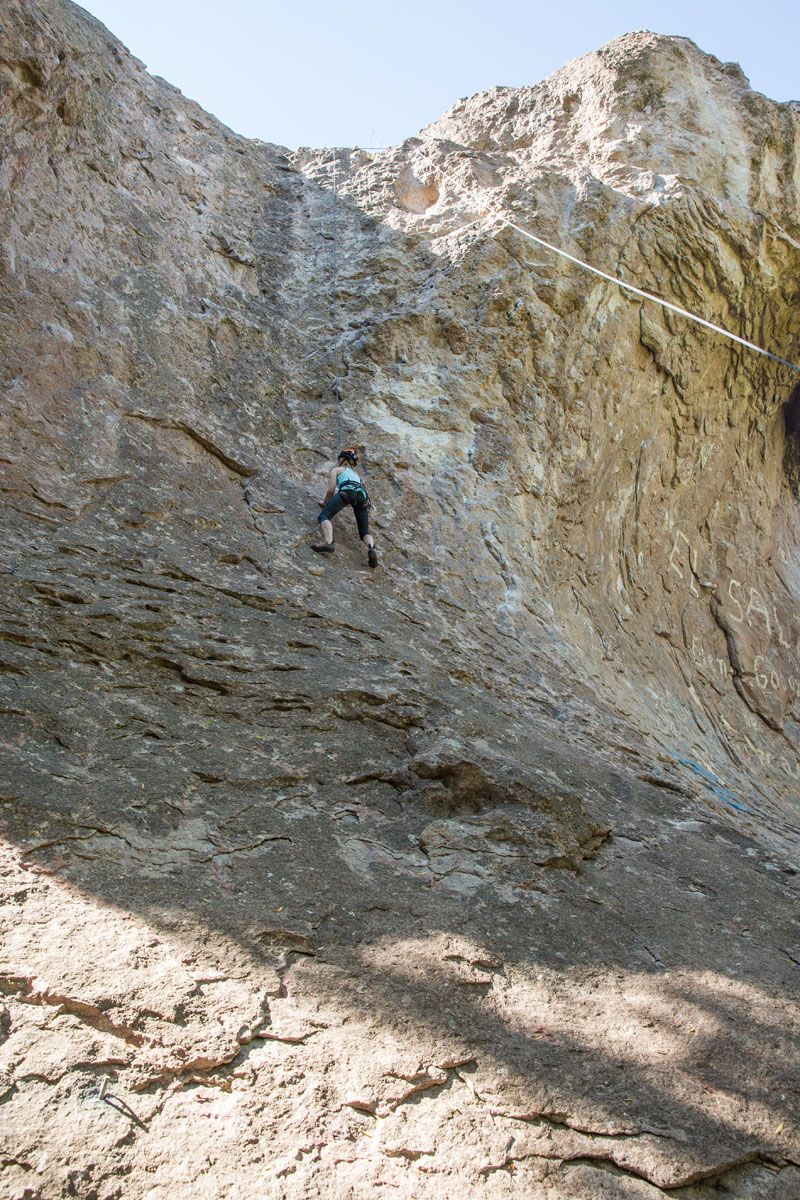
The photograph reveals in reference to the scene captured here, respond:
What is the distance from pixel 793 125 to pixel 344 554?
930 centimetres

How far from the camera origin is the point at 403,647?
20.0 feet

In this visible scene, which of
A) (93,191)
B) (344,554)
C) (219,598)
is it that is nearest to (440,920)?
(219,598)

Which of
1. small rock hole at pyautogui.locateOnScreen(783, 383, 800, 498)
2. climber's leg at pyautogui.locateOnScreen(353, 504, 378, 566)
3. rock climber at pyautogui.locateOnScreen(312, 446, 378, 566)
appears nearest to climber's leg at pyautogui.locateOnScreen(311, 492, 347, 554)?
rock climber at pyautogui.locateOnScreen(312, 446, 378, 566)

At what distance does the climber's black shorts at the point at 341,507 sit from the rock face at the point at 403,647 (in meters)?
0.29

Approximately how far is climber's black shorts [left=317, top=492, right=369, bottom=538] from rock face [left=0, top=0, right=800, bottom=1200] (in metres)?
0.29

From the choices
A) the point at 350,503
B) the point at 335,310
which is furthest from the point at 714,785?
the point at 335,310

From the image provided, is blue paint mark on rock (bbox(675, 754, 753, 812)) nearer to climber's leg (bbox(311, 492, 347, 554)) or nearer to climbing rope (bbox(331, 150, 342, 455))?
climber's leg (bbox(311, 492, 347, 554))

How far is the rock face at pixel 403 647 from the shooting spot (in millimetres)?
2459

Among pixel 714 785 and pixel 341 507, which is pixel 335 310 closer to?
pixel 341 507

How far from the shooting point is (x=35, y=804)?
3342mm

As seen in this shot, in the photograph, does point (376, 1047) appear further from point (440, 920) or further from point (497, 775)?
point (497, 775)

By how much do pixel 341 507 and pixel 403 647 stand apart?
162 centimetres

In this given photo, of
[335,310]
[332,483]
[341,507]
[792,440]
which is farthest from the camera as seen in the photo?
[792,440]

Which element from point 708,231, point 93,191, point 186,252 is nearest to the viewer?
point 93,191
